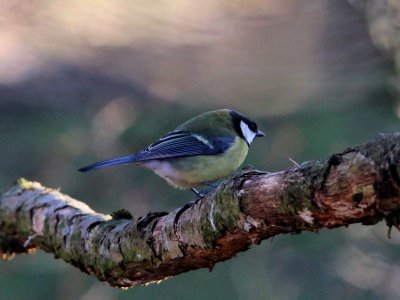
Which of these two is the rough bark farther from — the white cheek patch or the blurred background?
the blurred background

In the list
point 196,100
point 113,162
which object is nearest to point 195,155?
point 113,162

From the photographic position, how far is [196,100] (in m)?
6.11

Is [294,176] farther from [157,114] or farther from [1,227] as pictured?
[157,114]

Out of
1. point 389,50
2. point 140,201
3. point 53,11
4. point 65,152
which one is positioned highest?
point 53,11

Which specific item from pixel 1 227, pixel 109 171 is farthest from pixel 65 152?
pixel 1 227

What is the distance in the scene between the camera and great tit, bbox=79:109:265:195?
347cm

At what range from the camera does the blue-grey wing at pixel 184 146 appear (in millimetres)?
3531

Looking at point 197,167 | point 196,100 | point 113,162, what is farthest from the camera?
point 196,100

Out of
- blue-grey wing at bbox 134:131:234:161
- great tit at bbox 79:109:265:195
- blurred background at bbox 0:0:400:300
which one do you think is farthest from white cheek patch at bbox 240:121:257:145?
blurred background at bbox 0:0:400:300

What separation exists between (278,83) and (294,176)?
3.84m

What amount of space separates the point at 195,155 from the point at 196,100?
262cm

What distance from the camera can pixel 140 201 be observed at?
575cm

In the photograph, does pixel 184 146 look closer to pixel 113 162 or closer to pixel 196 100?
pixel 113 162

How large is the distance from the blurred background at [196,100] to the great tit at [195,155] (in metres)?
1.16
